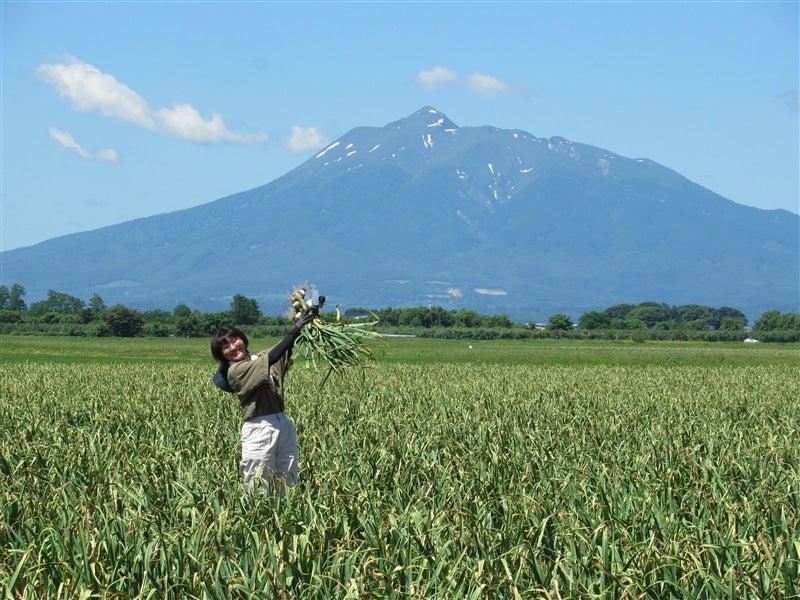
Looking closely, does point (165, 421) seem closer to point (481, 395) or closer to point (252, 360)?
point (252, 360)

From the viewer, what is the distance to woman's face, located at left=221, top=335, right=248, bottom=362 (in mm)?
11008

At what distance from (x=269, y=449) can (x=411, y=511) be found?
2200 mm

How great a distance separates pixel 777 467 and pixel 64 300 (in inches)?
7735

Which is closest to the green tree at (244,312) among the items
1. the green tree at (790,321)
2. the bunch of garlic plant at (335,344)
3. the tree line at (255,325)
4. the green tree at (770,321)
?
the tree line at (255,325)

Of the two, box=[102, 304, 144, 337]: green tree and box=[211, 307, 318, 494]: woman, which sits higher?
box=[102, 304, 144, 337]: green tree

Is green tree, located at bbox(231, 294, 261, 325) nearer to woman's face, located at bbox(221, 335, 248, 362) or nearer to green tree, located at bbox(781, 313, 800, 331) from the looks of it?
green tree, located at bbox(781, 313, 800, 331)

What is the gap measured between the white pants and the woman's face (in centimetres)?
60

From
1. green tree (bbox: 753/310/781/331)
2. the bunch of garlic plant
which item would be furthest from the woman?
green tree (bbox: 753/310/781/331)

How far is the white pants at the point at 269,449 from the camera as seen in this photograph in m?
10.9

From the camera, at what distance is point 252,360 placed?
36.0ft

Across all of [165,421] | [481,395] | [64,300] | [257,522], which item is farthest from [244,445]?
[64,300]

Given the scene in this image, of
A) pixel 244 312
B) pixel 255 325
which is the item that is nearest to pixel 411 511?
pixel 255 325

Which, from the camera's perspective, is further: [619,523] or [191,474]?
[191,474]

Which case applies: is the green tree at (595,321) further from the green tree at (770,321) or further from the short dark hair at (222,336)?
the short dark hair at (222,336)
